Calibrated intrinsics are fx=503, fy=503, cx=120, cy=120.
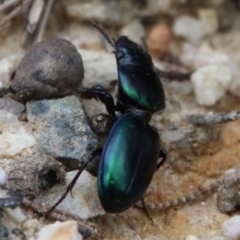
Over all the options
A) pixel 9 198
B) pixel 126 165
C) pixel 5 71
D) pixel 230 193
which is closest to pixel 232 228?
pixel 230 193

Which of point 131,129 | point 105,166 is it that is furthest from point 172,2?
point 105,166

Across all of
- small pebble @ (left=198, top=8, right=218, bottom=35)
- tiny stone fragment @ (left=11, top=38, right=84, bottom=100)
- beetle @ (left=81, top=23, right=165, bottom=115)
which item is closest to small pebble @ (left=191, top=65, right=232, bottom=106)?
beetle @ (left=81, top=23, right=165, bottom=115)

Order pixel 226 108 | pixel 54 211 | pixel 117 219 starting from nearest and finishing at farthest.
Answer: pixel 54 211 → pixel 117 219 → pixel 226 108

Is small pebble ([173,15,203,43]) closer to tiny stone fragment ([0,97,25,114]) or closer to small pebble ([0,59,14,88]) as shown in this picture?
small pebble ([0,59,14,88])

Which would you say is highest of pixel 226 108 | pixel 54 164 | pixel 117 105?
pixel 54 164

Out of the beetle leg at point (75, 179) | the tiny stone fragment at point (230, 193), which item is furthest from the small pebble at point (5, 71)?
the tiny stone fragment at point (230, 193)

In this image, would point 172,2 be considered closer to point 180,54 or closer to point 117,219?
point 180,54

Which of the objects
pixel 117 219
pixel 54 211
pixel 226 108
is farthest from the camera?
pixel 226 108
